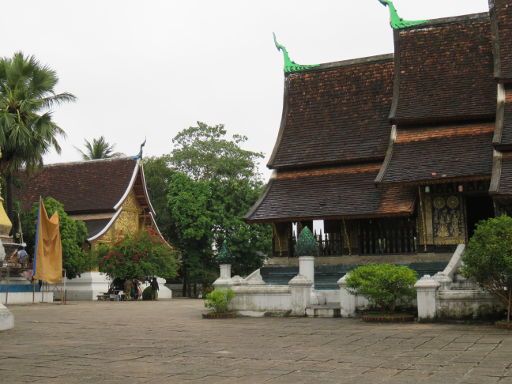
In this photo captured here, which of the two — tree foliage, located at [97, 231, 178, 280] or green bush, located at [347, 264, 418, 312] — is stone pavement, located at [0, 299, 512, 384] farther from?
tree foliage, located at [97, 231, 178, 280]

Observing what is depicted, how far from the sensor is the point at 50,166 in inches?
1387

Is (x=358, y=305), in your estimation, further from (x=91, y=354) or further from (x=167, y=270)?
(x=167, y=270)

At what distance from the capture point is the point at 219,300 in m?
13.9

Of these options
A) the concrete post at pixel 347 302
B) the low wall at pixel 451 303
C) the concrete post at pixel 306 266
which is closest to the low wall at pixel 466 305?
the low wall at pixel 451 303

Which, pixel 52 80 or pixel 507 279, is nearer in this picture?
pixel 507 279

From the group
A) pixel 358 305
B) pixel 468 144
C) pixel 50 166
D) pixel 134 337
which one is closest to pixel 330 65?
pixel 468 144

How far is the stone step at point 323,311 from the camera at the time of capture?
13469 millimetres

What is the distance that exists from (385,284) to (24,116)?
62.1ft

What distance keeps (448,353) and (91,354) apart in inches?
171

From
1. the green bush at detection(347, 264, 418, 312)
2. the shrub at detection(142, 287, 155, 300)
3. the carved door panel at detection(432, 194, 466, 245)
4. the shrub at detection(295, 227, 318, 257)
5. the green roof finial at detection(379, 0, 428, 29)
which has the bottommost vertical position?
the shrub at detection(142, 287, 155, 300)

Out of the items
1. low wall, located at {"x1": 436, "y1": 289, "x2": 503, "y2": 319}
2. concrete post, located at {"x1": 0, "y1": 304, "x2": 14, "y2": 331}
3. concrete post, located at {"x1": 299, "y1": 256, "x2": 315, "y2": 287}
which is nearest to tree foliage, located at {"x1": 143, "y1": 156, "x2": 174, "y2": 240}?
concrete post, located at {"x1": 299, "y1": 256, "x2": 315, "y2": 287}

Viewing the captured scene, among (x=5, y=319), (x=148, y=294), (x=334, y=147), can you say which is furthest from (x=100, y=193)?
(x=5, y=319)

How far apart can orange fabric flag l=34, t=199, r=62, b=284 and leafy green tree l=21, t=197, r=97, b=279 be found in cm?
472

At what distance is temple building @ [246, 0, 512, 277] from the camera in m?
15.6
